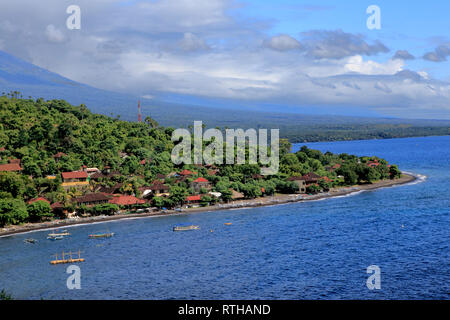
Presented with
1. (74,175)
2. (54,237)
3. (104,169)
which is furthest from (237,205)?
(54,237)

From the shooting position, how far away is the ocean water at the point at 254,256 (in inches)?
813

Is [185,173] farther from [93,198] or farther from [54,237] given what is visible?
[54,237]

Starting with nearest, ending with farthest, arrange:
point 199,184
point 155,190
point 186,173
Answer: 1. point 155,190
2. point 199,184
3. point 186,173

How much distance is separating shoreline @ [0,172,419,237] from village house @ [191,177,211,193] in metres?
4.29

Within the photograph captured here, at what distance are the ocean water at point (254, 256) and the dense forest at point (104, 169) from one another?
412cm

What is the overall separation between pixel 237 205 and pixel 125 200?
428 inches

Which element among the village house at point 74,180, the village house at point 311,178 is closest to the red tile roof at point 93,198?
the village house at point 74,180

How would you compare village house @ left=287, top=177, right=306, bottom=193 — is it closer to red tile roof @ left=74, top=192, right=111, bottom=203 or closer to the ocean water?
the ocean water

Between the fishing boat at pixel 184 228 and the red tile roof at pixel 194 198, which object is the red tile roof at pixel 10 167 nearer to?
the red tile roof at pixel 194 198

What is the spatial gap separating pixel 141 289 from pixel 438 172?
187 ft

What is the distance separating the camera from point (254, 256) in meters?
26.4

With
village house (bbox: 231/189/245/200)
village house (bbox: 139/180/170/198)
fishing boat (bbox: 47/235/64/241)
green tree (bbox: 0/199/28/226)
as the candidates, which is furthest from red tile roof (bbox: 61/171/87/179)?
village house (bbox: 231/189/245/200)

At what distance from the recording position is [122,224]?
120 ft

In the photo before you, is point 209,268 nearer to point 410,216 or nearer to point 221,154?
point 410,216
